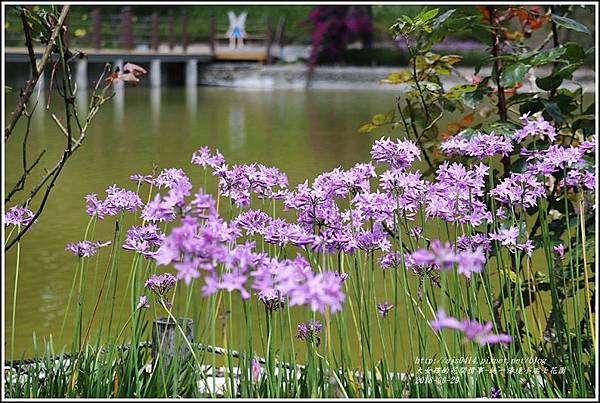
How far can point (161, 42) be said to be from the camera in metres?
20.9

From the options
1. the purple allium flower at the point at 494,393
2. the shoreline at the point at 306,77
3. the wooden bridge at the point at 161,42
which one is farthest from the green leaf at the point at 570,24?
the shoreline at the point at 306,77

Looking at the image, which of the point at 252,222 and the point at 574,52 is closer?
the point at 252,222

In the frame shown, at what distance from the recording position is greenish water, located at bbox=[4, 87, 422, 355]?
3338mm

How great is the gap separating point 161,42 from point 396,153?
20.3 meters

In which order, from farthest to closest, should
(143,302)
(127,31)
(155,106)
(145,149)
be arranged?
(127,31) < (155,106) < (145,149) < (143,302)

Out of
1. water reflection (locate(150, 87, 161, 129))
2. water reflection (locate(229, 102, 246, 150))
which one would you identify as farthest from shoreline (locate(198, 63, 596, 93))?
water reflection (locate(229, 102, 246, 150))

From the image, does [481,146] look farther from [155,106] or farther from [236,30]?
[236,30]

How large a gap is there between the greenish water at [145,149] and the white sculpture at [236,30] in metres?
5.60

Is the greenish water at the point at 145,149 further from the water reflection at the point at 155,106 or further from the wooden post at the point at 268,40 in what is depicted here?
the wooden post at the point at 268,40

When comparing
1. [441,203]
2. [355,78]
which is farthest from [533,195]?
[355,78]

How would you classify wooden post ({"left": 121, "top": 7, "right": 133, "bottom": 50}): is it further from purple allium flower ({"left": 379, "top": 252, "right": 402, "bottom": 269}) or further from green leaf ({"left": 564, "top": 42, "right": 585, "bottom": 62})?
purple allium flower ({"left": 379, "top": 252, "right": 402, "bottom": 269})

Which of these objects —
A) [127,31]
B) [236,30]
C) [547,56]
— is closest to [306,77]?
[236,30]

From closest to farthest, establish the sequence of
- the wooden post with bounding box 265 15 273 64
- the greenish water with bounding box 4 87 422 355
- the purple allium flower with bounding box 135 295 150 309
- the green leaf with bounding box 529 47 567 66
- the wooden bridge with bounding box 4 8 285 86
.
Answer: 1. the purple allium flower with bounding box 135 295 150 309
2. the green leaf with bounding box 529 47 567 66
3. the greenish water with bounding box 4 87 422 355
4. the wooden bridge with bounding box 4 8 285 86
5. the wooden post with bounding box 265 15 273 64

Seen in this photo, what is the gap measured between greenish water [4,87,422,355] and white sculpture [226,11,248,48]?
5.60m
